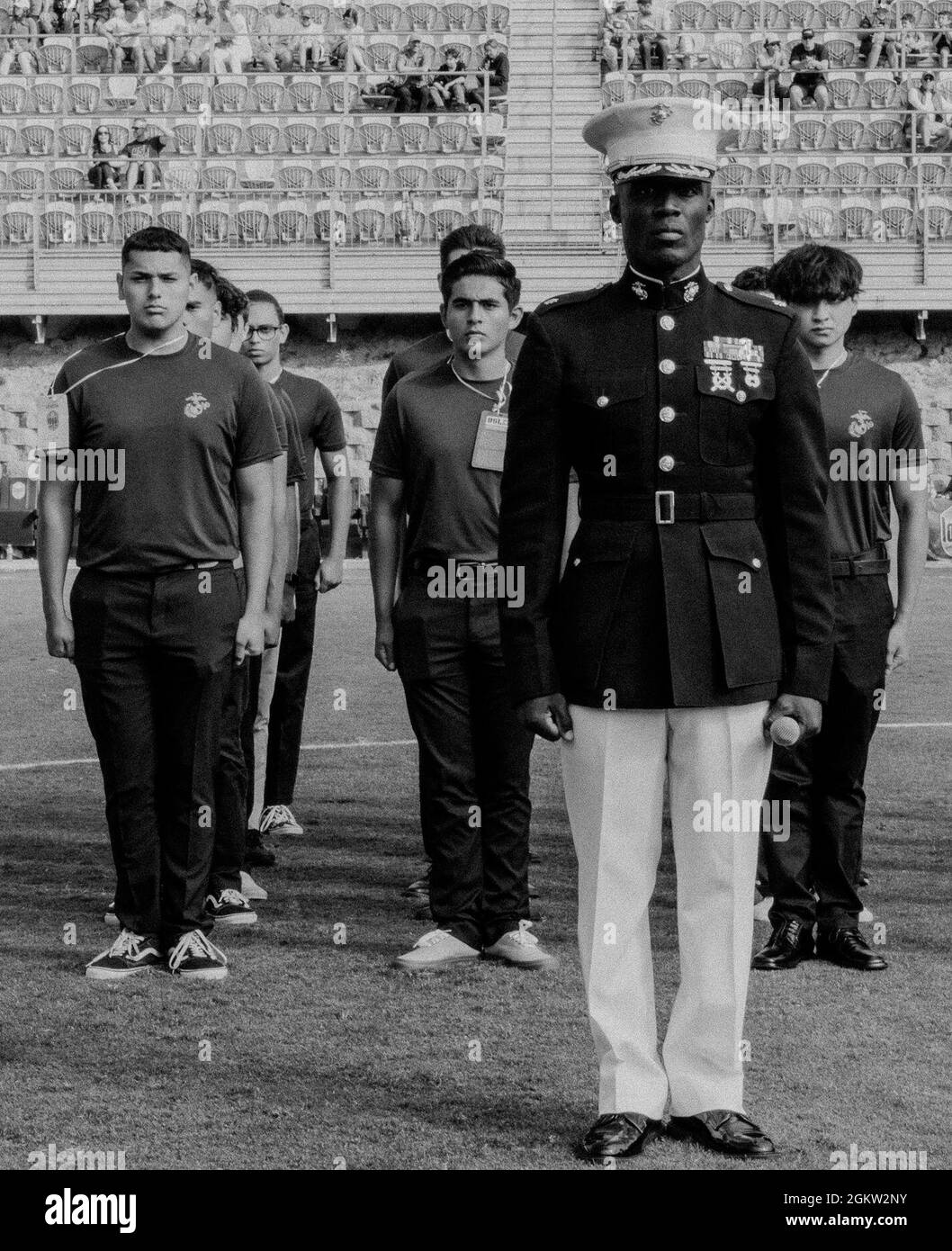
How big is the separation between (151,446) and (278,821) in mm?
2868

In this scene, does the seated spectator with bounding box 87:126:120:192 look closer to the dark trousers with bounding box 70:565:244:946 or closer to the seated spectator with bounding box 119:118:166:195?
the seated spectator with bounding box 119:118:166:195

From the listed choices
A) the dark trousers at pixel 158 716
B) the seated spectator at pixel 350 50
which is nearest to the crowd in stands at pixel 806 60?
the seated spectator at pixel 350 50

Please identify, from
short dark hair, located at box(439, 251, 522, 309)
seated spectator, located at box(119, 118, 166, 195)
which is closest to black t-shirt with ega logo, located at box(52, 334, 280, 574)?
short dark hair, located at box(439, 251, 522, 309)

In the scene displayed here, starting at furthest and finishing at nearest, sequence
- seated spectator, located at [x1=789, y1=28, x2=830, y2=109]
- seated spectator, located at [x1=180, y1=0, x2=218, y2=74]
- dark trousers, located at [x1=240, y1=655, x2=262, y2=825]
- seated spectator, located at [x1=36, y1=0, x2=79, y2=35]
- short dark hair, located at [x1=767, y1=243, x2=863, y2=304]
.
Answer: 1. seated spectator, located at [x1=36, y1=0, x2=79, y2=35]
2. seated spectator, located at [x1=180, y1=0, x2=218, y2=74]
3. seated spectator, located at [x1=789, y1=28, x2=830, y2=109]
4. dark trousers, located at [x1=240, y1=655, x2=262, y2=825]
5. short dark hair, located at [x1=767, y1=243, x2=863, y2=304]

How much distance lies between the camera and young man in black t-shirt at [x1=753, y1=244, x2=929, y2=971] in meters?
6.01

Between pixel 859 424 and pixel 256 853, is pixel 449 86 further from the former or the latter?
pixel 859 424

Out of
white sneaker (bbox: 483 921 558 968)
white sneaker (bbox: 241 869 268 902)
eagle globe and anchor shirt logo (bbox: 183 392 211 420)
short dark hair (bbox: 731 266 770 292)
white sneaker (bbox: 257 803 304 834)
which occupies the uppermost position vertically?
short dark hair (bbox: 731 266 770 292)

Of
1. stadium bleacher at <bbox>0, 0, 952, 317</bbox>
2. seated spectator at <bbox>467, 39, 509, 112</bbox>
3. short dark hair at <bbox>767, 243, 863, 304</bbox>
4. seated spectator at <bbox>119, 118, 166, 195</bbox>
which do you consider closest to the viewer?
short dark hair at <bbox>767, 243, 863, 304</bbox>

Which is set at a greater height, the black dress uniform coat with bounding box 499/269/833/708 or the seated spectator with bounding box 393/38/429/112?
the seated spectator with bounding box 393/38/429/112

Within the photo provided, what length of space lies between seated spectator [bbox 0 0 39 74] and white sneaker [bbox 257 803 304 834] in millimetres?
26324

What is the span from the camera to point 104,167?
29.7 metres

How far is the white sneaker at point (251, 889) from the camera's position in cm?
710

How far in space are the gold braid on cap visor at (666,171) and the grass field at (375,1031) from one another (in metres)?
2.03

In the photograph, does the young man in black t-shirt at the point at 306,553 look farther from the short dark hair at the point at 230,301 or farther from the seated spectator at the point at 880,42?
the seated spectator at the point at 880,42
